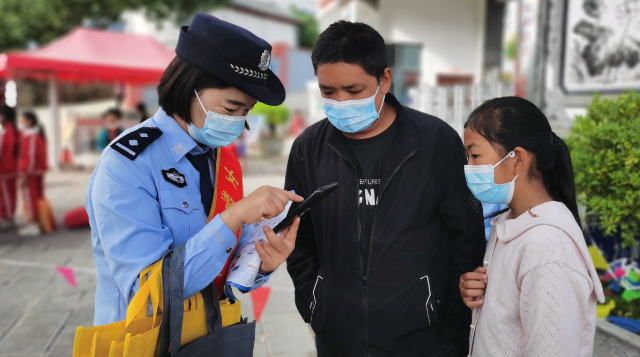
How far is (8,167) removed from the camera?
24.1ft

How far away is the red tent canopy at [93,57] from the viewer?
384 inches

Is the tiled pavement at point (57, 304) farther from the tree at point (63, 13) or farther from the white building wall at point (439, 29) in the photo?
the tree at point (63, 13)

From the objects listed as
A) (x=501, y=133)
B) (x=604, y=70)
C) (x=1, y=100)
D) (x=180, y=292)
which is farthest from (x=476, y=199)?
(x=1, y=100)

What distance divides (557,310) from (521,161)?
49 cm

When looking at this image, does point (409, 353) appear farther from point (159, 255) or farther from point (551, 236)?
point (159, 255)

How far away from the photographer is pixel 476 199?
1.93m

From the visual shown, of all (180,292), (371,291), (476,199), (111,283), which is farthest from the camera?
(476,199)

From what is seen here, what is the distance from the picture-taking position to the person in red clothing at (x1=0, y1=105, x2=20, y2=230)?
726cm

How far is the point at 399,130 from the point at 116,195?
1002 millimetres

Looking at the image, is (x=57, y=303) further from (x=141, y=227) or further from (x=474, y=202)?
(x=474, y=202)

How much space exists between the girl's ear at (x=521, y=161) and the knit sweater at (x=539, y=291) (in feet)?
0.44

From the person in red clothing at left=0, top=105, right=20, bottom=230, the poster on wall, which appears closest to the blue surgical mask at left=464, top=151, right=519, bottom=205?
the poster on wall

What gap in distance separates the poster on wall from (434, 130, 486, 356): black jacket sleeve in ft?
10.8

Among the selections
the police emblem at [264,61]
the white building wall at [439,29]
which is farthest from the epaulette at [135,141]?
the white building wall at [439,29]
